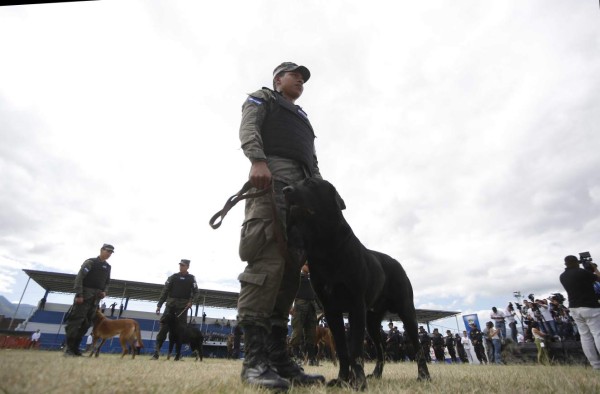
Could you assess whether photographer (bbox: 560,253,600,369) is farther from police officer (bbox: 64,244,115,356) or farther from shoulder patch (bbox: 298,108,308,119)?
police officer (bbox: 64,244,115,356)

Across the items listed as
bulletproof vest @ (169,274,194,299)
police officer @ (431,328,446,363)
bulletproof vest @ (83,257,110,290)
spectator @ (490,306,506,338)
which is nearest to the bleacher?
police officer @ (431,328,446,363)

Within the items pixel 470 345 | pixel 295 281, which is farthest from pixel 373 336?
pixel 470 345

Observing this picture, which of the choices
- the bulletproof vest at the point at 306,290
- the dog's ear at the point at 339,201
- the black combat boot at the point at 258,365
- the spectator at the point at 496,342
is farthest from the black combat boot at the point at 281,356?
the spectator at the point at 496,342

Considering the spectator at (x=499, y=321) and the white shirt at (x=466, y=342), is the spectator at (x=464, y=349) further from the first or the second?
the spectator at (x=499, y=321)

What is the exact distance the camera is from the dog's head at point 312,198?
7.39 feet

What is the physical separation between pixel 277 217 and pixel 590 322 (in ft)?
22.9

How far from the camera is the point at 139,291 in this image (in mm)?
32812

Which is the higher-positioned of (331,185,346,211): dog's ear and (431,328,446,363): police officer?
(331,185,346,211): dog's ear

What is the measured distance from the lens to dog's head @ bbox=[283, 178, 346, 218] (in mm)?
2254

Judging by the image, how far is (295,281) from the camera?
9.22ft

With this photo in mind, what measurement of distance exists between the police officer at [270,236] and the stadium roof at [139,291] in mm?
24220

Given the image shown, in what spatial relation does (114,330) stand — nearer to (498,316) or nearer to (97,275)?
(97,275)

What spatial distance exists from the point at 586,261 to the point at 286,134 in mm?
8669

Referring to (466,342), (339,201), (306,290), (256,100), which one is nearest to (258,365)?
(339,201)
